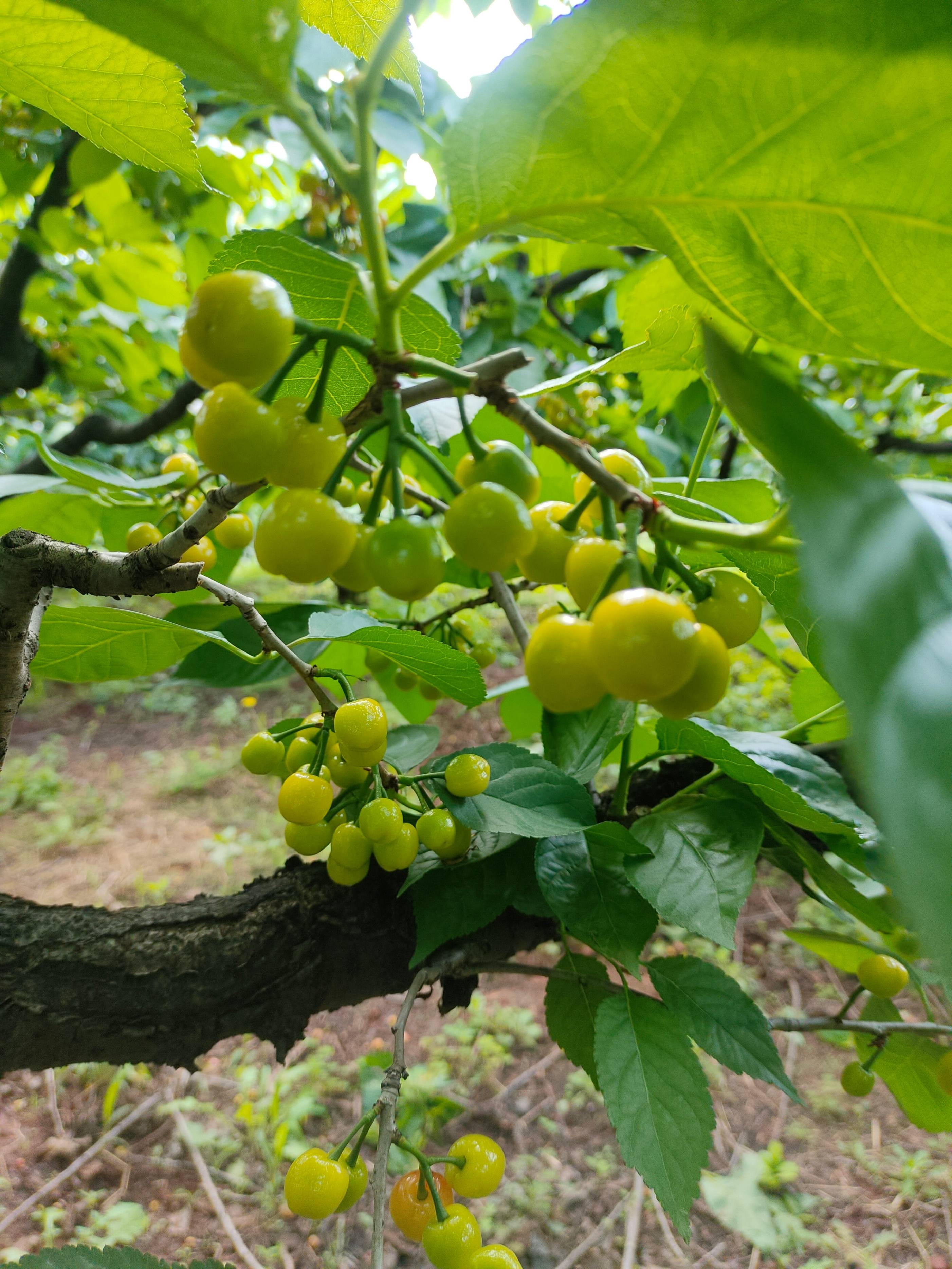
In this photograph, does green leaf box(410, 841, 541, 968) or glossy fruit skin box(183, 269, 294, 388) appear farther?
green leaf box(410, 841, 541, 968)

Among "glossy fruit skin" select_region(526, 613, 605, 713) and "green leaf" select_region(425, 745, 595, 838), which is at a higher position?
"glossy fruit skin" select_region(526, 613, 605, 713)

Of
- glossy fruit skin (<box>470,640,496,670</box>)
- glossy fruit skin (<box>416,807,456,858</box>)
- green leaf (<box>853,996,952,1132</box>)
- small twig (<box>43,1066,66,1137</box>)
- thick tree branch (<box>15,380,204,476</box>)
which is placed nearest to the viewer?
glossy fruit skin (<box>416,807,456,858</box>)

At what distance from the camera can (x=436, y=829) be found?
28.4 inches

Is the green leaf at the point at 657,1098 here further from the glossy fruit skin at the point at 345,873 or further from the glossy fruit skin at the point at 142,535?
the glossy fruit skin at the point at 142,535

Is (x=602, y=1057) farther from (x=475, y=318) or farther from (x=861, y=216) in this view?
(x=475, y=318)

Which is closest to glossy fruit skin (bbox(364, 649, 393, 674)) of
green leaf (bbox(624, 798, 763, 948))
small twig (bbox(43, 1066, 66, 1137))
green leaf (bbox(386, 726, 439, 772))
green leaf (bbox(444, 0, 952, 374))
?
green leaf (bbox(386, 726, 439, 772))

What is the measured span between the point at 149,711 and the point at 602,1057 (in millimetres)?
3604

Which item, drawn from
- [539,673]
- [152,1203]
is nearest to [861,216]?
[539,673]

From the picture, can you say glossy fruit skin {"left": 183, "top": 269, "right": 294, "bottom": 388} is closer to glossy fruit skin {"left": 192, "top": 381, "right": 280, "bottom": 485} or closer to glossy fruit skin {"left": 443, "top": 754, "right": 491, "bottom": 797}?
glossy fruit skin {"left": 192, "top": 381, "right": 280, "bottom": 485}

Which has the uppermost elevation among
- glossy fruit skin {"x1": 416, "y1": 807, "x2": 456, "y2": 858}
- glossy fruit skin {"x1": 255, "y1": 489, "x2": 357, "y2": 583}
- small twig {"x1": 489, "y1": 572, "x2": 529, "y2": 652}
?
glossy fruit skin {"x1": 255, "y1": 489, "x2": 357, "y2": 583}

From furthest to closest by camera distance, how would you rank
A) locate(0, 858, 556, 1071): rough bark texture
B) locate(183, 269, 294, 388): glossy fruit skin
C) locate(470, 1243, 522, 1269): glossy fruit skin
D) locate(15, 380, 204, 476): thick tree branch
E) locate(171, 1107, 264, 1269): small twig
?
locate(15, 380, 204, 476): thick tree branch → locate(171, 1107, 264, 1269): small twig → locate(0, 858, 556, 1071): rough bark texture → locate(470, 1243, 522, 1269): glossy fruit skin → locate(183, 269, 294, 388): glossy fruit skin

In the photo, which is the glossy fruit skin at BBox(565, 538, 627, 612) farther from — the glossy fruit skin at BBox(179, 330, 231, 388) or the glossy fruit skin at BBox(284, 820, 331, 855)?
the glossy fruit skin at BBox(284, 820, 331, 855)

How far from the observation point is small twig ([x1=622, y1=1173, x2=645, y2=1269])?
1.42 metres

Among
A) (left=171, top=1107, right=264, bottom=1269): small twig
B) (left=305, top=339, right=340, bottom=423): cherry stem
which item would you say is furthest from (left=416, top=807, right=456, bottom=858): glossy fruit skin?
(left=171, top=1107, right=264, bottom=1269): small twig
